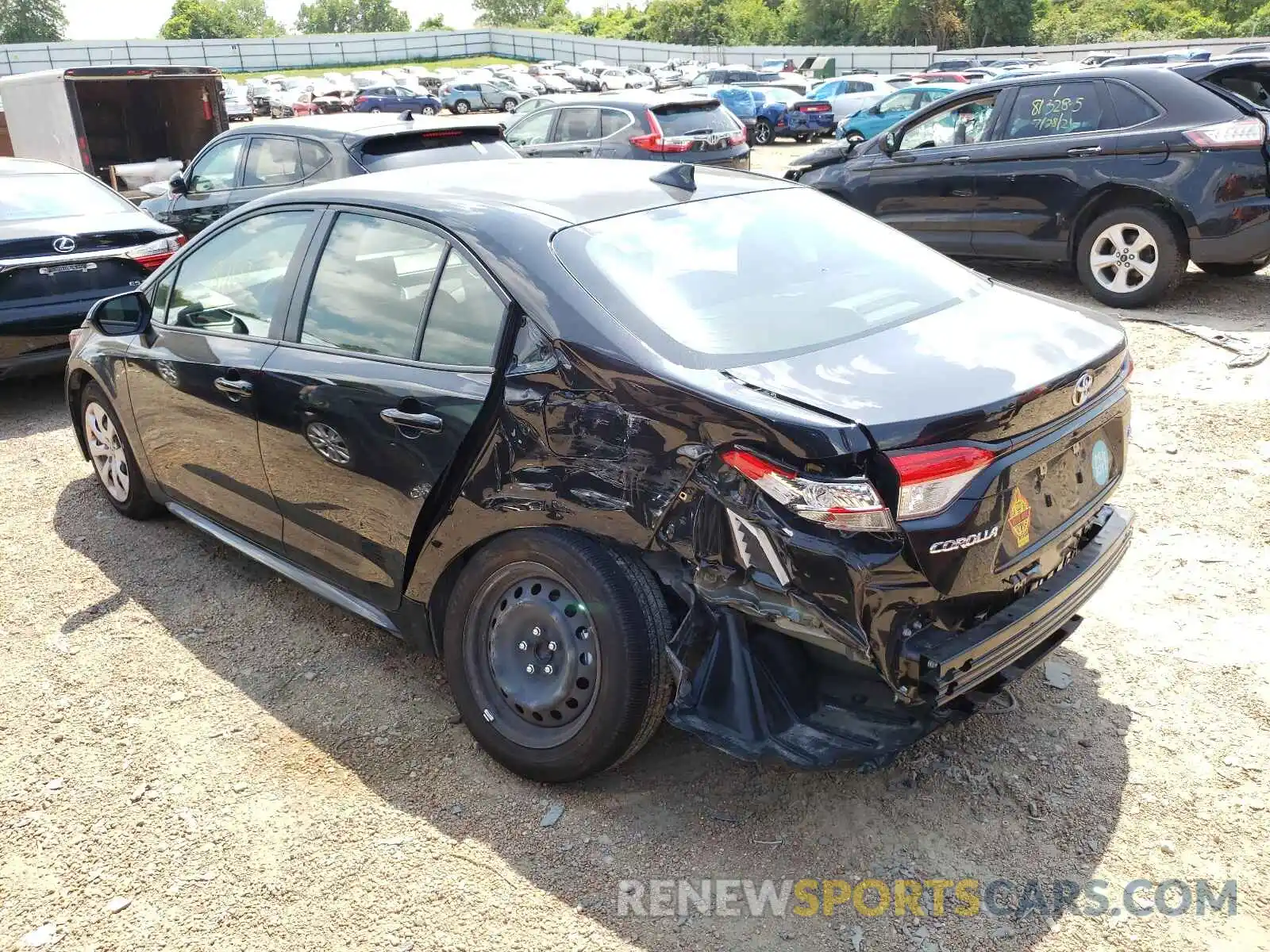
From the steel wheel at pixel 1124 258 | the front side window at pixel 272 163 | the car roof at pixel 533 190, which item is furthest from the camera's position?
the front side window at pixel 272 163

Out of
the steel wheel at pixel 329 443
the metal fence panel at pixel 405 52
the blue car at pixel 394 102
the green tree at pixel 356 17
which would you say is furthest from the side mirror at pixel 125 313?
the green tree at pixel 356 17

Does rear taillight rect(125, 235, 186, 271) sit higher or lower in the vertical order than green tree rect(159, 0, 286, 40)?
lower

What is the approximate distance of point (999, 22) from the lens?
6462 cm

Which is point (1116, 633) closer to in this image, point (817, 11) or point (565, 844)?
point (565, 844)

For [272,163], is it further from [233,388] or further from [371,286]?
[371,286]

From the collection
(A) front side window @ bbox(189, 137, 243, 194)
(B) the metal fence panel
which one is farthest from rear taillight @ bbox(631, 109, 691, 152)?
(B) the metal fence panel

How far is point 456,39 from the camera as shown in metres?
79.6

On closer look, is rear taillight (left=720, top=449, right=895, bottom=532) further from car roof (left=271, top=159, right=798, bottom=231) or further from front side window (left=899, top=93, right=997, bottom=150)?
front side window (left=899, top=93, right=997, bottom=150)

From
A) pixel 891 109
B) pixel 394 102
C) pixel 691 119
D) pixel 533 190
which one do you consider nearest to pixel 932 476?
pixel 533 190

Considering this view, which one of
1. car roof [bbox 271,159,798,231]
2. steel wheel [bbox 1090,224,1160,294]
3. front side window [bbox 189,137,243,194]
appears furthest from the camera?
front side window [bbox 189,137,243,194]

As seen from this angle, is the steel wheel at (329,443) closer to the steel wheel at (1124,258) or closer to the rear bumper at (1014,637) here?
the rear bumper at (1014,637)

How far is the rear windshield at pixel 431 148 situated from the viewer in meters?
7.84

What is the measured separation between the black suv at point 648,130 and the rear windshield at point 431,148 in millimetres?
3752

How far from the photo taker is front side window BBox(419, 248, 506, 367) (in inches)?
116
